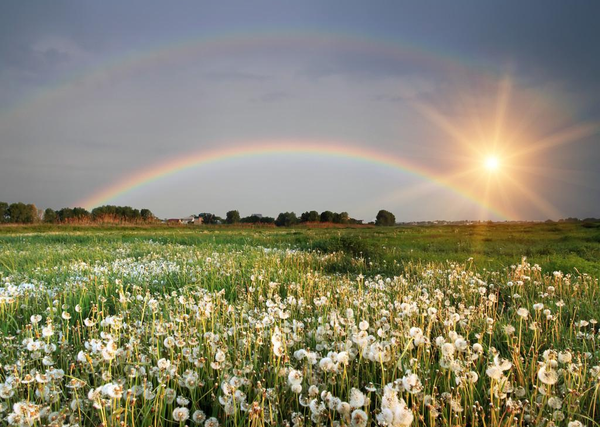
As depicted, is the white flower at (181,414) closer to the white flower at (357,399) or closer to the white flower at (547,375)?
the white flower at (357,399)

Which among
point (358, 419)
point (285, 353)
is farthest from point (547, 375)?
point (285, 353)

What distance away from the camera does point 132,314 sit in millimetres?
6148

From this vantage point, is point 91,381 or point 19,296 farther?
point 19,296

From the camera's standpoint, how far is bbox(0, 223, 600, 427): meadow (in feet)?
9.20

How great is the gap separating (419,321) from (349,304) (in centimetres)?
119

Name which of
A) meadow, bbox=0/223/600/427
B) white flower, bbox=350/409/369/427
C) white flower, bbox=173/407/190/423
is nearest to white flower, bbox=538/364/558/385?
meadow, bbox=0/223/600/427

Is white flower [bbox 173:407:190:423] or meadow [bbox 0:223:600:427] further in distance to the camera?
meadow [bbox 0:223:600:427]

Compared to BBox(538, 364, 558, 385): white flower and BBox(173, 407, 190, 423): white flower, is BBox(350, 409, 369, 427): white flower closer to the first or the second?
BBox(173, 407, 190, 423): white flower

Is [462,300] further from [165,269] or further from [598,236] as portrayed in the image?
[598,236]

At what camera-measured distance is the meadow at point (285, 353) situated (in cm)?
280

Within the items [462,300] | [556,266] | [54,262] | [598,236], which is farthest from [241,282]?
[598,236]

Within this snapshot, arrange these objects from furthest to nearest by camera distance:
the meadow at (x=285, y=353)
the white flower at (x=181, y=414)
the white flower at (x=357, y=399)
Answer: the meadow at (x=285, y=353), the white flower at (x=181, y=414), the white flower at (x=357, y=399)

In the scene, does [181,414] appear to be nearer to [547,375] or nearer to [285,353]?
[285,353]

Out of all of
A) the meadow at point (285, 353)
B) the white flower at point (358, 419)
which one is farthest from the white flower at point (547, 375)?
the white flower at point (358, 419)
